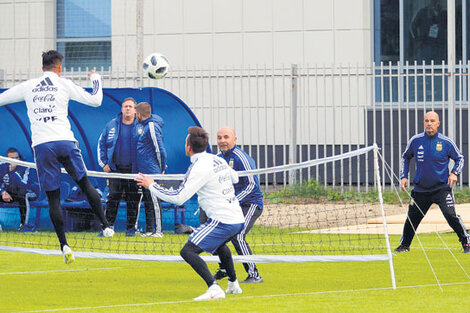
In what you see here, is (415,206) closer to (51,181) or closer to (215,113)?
(51,181)

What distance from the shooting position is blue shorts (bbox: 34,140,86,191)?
1077 centimetres

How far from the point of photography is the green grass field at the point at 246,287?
29.6ft

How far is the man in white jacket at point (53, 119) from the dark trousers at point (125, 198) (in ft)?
16.3

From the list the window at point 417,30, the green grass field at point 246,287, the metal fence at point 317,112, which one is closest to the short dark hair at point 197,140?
the green grass field at point 246,287

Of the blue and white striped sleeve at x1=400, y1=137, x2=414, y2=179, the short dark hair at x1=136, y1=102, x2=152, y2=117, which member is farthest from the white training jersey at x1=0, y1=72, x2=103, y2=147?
the short dark hair at x1=136, y1=102, x2=152, y2=117

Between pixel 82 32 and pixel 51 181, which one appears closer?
pixel 51 181

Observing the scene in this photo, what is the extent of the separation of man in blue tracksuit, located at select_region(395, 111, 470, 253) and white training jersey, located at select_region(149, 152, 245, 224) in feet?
14.7

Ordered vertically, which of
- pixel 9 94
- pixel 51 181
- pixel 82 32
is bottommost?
pixel 51 181

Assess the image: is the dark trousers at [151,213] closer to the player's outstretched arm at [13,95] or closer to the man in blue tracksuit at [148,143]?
the man in blue tracksuit at [148,143]

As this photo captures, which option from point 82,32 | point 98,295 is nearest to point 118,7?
point 82,32

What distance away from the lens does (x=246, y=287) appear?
10406mm

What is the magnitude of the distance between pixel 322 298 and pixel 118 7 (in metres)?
17.9

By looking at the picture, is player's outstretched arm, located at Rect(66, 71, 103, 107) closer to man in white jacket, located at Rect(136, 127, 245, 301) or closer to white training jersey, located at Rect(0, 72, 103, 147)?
white training jersey, located at Rect(0, 72, 103, 147)

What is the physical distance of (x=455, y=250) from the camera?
13930 mm
